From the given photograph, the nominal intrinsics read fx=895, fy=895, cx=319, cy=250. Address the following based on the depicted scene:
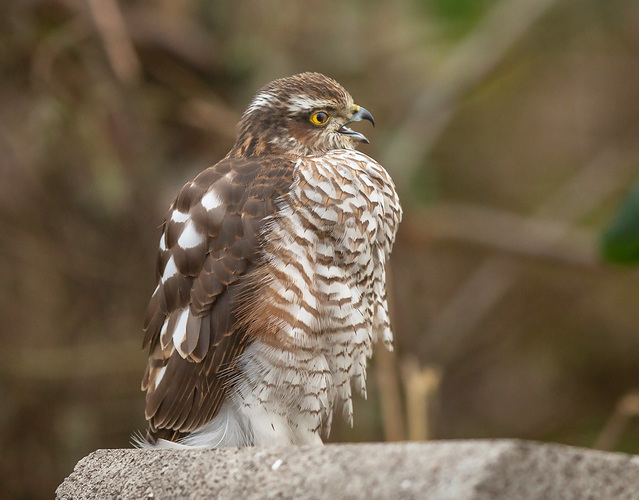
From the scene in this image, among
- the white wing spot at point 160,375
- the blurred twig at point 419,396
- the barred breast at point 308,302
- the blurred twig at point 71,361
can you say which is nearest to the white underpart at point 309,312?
the barred breast at point 308,302

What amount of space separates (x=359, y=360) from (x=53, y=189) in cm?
329

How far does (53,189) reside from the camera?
17.7ft

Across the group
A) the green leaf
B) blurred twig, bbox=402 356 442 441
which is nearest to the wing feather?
blurred twig, bbox=402 356 442 441

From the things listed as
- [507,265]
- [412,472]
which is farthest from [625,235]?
[507,265]

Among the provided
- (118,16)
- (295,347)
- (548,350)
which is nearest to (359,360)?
(295,347)

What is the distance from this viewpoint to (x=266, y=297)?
7.97 ft

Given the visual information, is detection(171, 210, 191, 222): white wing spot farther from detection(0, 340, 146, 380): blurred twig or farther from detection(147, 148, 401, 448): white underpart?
detection(0, 340, 146, 380): blurred twig

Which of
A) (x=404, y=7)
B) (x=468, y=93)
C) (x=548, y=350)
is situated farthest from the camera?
(x=548, y=350)

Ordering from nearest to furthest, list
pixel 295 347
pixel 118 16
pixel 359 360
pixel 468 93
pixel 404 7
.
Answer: pixel 295 347 < pixel 359 360 < pixel 118 16 < pixel 468 93 < pixel 404 7

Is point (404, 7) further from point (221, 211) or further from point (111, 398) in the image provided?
point (221, 211)

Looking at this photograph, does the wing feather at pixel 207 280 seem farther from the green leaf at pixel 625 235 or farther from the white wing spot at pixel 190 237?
the green leaf at pixel 625 235

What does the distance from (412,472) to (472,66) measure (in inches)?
160

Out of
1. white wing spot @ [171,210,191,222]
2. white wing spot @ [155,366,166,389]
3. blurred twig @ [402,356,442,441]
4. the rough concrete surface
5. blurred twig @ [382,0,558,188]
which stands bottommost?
the rough concrete surface

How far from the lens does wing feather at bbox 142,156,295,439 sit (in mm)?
2496
